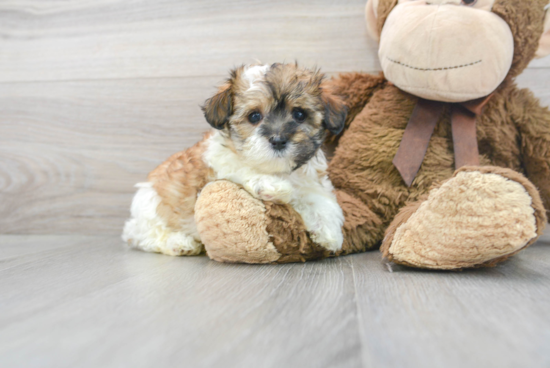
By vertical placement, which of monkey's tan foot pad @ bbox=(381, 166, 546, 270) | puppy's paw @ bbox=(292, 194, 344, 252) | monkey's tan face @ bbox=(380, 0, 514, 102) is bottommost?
puppy's paw @ bbox=(292, 194, 344, 252)

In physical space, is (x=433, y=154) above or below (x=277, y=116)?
below

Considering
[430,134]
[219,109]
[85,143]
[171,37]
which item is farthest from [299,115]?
[85,143]

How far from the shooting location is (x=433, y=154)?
165 centimetres

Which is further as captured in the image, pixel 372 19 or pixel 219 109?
pixel 372 19

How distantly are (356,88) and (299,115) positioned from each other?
1.59 feet

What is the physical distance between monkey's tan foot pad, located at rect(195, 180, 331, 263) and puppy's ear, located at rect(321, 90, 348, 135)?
330mm

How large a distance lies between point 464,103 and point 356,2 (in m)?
0.74

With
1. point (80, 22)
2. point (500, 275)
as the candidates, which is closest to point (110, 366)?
point (500, 275)

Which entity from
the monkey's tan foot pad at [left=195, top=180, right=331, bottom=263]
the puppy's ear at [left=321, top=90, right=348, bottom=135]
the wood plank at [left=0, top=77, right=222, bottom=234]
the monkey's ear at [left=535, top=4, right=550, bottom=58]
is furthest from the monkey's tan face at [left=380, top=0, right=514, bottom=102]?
the wood plank at [left=0, top=77, right=222, bottom=234]

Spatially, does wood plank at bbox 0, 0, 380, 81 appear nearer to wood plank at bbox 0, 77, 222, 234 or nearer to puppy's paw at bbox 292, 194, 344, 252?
wood plank at bbox 0, 77, 222, 234

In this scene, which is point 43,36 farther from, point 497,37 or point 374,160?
point 497,37

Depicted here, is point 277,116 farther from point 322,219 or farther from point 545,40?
point 545,40

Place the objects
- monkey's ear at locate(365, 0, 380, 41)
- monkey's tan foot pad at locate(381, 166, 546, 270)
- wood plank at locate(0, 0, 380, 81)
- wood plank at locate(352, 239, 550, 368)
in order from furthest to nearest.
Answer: wood plank at locate(0, 0, 380, 81)
monkey's ear at locate(365, 0, 380, 41)
monkey's tan foot pad at locate(381, 166, 546, 270)
wood plank at locate(352, 239, 550, 368)

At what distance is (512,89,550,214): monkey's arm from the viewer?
1635 mm
